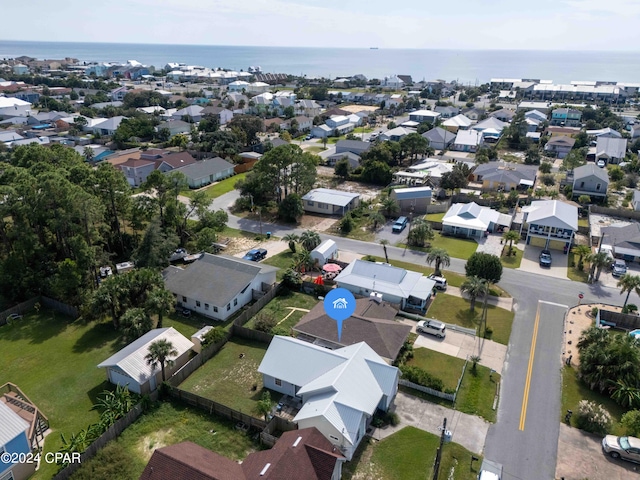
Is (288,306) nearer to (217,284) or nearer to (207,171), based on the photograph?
(217,284)

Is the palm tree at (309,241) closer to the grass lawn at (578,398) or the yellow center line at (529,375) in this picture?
the yellow center line at (529,375)

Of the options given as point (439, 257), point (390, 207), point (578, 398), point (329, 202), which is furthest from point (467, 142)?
point (578, 398)

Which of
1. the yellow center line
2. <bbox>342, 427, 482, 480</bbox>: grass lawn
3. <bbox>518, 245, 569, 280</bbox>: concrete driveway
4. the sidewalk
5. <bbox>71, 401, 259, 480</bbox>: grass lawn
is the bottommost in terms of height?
<bbox>71, 401, 259, 480</bbox>: grass lawn

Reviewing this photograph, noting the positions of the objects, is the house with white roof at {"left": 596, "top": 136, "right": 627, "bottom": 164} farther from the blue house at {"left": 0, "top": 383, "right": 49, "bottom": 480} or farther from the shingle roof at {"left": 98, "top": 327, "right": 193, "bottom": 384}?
the blue house at {"left": 0, "top": 383, "right": 49, "bottom": 480}

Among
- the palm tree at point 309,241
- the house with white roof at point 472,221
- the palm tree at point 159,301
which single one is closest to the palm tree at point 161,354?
the palm tree at point 159,301

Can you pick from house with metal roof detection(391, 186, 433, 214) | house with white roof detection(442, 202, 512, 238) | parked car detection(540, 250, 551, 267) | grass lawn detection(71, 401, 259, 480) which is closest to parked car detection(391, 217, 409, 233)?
house with metal roof detection(391, 186, 433, 214)

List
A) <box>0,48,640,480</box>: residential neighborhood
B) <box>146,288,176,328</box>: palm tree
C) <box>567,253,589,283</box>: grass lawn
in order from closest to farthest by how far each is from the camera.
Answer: <box>0,48,640,480</box>: residential neighborhood → <box>146,288,176,328</box>: palm tree → <box>567,253,589,283</box>: grass lawn
